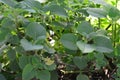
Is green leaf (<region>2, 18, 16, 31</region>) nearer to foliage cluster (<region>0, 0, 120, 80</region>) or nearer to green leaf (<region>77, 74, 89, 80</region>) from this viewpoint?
foliage cluster (<region>0, 0, 120, 80</region>)

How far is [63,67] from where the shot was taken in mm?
723

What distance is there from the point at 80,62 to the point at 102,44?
0.23ft

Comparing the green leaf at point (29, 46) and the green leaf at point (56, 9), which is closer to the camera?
the green leaf at point (29, 46)

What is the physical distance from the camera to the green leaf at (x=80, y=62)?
2.14 ft

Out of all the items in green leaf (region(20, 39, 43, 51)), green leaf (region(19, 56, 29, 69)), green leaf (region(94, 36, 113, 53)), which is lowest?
green leaf (region(19, 56, 29, 69))

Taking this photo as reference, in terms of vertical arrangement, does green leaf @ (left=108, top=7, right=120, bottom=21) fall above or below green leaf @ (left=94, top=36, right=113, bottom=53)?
above

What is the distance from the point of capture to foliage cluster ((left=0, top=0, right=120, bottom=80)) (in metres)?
0.61

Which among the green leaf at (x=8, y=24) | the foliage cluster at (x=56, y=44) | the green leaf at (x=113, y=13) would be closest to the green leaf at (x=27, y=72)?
the foliage cluster at (x=56, y=44)

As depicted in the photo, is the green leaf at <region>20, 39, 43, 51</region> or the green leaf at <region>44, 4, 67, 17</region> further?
the green leaf at <region>44, 4, 67, 17</region>

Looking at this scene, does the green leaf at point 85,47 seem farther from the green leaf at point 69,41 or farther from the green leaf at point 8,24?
the green leaf at point 8,24

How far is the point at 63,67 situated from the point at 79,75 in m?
0.07

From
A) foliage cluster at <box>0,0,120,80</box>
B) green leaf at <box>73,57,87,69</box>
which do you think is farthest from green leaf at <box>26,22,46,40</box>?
green leaf at <box>73,57,87,69</box>

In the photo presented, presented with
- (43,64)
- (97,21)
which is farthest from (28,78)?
(97,21)

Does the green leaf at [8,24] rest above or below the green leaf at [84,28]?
above
